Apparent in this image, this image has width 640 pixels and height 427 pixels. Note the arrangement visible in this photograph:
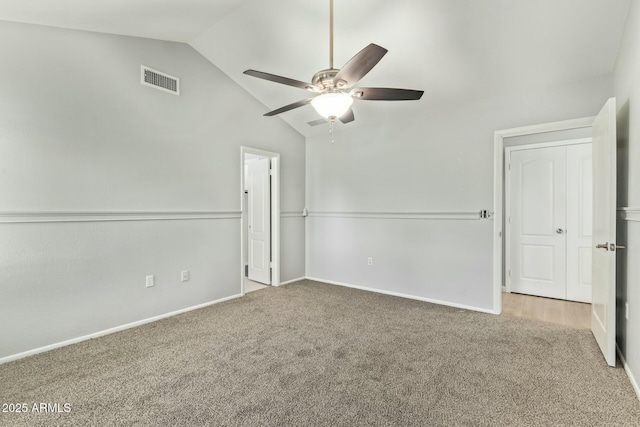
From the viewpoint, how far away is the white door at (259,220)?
4703 millimetres

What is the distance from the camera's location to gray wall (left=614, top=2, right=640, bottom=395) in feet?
6.41

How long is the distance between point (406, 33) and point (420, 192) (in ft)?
6.15

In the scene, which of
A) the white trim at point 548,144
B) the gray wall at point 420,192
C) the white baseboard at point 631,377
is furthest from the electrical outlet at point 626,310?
the white trim at point 548,144

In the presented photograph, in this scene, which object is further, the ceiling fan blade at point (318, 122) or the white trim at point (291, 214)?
the white trim at point (291, 214)

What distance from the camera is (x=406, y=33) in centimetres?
276

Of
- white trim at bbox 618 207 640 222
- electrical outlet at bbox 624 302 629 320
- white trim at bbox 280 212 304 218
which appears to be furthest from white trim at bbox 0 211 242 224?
electrical outlet at bbox 624 302 629 320

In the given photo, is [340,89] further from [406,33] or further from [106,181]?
[106,181]

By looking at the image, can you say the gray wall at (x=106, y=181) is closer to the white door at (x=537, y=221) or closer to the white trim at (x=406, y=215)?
the white trim at (x=406, y=215)

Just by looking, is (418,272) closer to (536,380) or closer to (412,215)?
(412,215)

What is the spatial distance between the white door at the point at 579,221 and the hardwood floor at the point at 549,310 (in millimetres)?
245

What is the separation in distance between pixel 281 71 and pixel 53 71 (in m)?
2.14

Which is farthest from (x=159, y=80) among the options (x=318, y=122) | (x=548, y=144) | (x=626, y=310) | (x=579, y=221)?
(x=579, y=221)

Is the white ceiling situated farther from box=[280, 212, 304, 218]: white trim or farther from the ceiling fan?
box=[280, 212, 304, 218]: white trim

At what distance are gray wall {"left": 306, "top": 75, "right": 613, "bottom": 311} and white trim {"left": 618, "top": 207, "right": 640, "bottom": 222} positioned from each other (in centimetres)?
109
